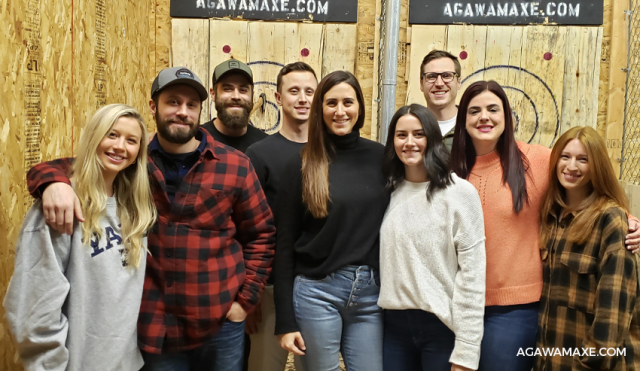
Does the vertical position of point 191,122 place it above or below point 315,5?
below

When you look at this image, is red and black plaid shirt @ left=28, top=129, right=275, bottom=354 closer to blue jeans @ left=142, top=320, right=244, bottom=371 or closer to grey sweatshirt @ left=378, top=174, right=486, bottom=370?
blue jeans @ left=142, top=320, right=244, bottom=371

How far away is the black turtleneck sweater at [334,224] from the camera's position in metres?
2.06

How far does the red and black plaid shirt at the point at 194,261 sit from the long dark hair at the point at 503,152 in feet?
3.14

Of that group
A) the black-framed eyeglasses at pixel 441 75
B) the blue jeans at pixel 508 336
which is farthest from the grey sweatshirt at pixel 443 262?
the black-framed eyeglasses at pixel 441 75

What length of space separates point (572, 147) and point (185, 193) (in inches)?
62.8

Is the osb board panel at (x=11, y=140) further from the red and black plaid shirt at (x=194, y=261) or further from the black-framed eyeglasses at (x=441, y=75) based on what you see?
the black-framed eyeglasses at (x=441, y=75)

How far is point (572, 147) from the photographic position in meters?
2.09

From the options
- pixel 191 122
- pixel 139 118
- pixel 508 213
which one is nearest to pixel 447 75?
pixel 508 213

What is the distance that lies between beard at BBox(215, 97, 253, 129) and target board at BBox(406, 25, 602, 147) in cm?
182

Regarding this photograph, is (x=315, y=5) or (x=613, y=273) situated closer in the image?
(x=613, y=273)

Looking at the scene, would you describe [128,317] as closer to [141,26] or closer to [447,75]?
[447,75]

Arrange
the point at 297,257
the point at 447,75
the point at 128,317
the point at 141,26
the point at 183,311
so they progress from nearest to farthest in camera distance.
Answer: the point at 128,317, the point at 183,311, the point at 297,257, the point at 447,75, the point at 141,26

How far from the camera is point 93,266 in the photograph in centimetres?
177

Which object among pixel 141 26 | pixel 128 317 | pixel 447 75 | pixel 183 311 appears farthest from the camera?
pixel 141 26
